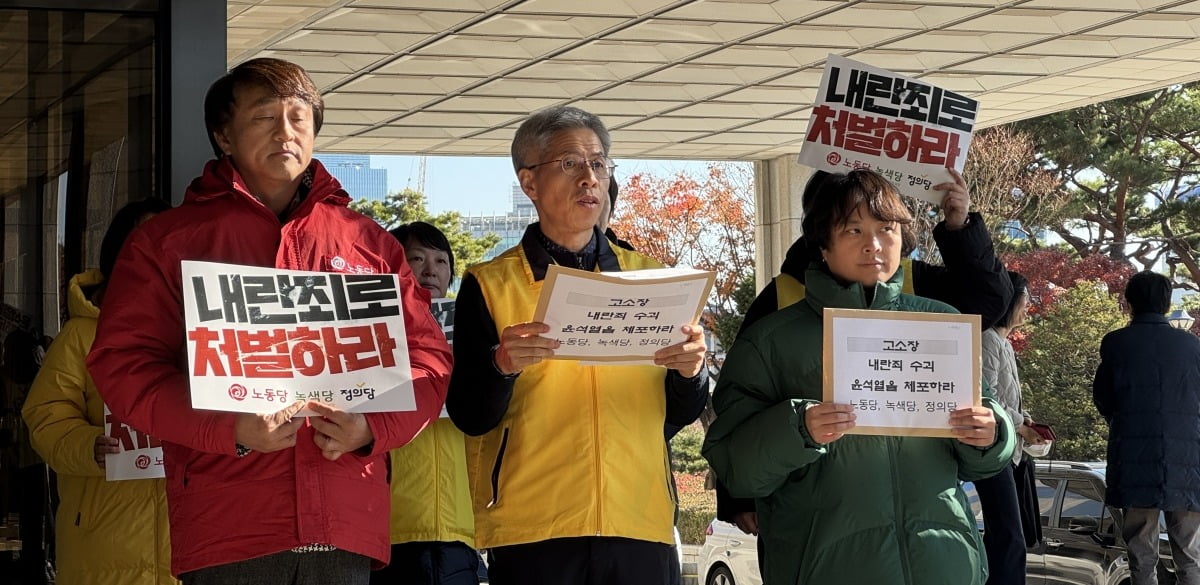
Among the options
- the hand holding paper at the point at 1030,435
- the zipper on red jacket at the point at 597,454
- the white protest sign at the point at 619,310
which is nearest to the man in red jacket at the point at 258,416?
the white protest sign at the point at 619,310

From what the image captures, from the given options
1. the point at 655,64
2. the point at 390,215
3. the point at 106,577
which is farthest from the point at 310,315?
the point at 390,215

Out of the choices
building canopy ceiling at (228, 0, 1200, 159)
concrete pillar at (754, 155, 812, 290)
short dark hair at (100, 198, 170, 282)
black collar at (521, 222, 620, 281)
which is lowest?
black collar at (521, 222, 620, 281)

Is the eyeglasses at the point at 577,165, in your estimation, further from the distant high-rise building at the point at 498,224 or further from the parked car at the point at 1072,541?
the distant high-rise building at the point at 498,224

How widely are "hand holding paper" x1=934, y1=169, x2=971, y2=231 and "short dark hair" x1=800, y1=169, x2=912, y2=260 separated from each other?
0.60 m

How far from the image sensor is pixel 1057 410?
782 inches

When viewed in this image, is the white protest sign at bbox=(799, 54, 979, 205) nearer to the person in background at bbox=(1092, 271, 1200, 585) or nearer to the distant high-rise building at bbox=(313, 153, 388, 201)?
the person in background at bbox=(1092, 271, 1200, 585)

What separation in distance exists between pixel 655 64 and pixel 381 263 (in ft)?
28.7

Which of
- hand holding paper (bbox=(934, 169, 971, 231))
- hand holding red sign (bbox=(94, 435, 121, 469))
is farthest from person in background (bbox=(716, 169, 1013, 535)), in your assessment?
hand holding red sign (bbox=(94, 435, 121, 469))

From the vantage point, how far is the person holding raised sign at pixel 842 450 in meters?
3.39

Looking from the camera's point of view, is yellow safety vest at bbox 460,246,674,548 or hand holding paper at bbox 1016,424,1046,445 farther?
hand holding paper at bbox 1016,424,1046,445

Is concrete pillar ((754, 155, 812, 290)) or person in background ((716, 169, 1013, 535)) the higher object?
concrete pillar ((754, 155, 812, 290))

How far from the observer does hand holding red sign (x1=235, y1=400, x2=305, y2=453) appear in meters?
2.85

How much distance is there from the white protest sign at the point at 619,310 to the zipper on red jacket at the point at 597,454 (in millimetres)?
243

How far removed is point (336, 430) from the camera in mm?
2975
